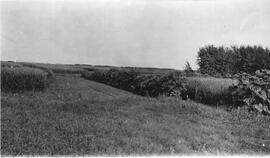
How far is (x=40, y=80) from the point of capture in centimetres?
1847

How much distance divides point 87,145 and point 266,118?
7.35 m

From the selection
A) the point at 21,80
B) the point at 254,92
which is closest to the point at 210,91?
the point at 254,92

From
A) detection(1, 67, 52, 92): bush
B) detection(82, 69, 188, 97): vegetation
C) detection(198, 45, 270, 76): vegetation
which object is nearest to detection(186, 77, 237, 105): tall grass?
detection(82, 69, 188, 97): vegetation

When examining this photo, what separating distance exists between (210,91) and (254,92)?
4286mm

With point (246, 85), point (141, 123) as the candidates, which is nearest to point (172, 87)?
point (246, 85)

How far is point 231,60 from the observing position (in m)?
29.0

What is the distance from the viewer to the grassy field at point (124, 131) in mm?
5316

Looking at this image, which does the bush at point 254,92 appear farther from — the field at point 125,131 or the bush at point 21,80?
the bush at point 21,80

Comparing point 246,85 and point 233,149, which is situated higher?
point 246,85

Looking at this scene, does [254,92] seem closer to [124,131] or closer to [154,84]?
[124,131]

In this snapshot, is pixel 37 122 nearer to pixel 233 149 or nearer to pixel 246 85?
pixel 233 149

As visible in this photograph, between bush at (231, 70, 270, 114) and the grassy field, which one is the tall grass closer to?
bush at (231, 70, 270, 114)

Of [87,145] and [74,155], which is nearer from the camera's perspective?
[74,155]

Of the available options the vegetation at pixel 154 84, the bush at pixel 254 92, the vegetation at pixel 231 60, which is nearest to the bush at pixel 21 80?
the vegetation at pixel 154 84
